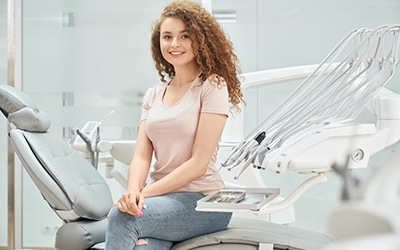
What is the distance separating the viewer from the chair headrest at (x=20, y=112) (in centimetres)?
224

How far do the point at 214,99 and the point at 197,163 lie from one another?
8.2 inches

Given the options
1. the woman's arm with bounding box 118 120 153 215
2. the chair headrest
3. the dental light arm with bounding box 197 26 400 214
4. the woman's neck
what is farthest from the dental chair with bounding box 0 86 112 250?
the dental light arm with bounding box 197 26 400 214

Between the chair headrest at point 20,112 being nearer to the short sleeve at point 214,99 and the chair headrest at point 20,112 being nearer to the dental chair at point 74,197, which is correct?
the dental chair at point 74,197

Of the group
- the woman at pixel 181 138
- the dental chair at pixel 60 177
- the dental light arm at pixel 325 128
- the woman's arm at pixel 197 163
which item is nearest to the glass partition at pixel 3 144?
the dental chair at pixel 60 177

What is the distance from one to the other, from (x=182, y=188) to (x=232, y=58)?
528 millimetres

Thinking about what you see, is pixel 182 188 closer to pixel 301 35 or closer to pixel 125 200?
pixel 125 200

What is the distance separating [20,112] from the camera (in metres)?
2.25

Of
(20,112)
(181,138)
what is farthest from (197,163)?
(20,112)

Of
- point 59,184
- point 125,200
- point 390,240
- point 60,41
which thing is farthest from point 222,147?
point 390,240

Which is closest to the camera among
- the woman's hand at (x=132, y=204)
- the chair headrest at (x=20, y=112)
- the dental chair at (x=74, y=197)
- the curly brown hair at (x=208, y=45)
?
the woman's hand at (x=132, y=204)

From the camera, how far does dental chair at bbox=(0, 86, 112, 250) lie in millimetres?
2008

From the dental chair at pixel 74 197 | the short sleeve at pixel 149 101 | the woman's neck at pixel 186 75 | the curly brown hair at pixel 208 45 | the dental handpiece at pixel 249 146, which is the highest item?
the curly brown hair at pixel 208 45

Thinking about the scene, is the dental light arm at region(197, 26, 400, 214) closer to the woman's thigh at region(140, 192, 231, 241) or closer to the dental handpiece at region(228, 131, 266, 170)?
the dental handpiece at region(228, 131, 266, 170)

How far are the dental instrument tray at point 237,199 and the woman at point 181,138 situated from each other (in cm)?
9
